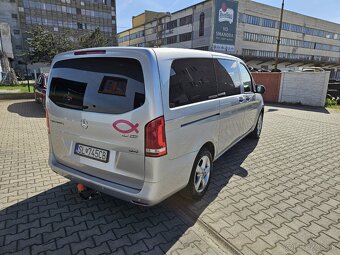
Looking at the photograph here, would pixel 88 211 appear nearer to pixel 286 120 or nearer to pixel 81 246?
pixel 81 246

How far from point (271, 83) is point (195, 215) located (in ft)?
45.9

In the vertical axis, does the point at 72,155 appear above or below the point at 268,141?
above

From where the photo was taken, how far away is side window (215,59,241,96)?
3.53m

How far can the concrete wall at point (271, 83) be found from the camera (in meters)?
14.6

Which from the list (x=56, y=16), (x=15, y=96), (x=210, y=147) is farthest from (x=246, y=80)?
(x=56, y=16)

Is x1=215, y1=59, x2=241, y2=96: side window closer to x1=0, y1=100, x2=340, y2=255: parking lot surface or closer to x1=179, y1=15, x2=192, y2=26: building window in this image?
x1=0, y1=100, x2=340, y2=255: parking lot surface

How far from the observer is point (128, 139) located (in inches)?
91.6

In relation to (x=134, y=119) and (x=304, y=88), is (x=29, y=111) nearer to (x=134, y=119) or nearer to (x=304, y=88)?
(x=134, y=119)

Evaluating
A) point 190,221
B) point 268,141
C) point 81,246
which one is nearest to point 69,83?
point 81,246

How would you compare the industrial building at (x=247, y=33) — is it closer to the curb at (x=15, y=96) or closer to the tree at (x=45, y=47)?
the tree at (x=45, y=47)

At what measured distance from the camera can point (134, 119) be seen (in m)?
2.26

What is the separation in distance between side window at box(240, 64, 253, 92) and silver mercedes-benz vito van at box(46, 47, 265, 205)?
1553 millimetres

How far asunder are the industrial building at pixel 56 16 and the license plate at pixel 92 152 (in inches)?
2348

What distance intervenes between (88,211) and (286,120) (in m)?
8.53
